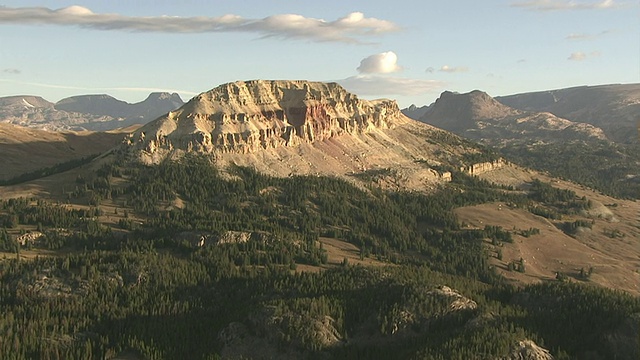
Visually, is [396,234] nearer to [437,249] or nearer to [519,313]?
[437,249]

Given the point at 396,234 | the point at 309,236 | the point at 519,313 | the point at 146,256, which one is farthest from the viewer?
the point at 396,234

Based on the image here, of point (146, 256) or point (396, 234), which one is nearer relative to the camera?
point (146, 256)

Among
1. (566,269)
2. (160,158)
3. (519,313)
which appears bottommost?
(566,269)

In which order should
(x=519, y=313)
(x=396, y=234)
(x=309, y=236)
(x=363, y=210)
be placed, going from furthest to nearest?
(x=363, y=210) → (x=396, y=234) → (x=309, y=236) → (x=519, y=313)

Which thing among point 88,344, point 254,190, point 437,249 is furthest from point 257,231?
point 88,344

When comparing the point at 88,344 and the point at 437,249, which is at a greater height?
the point at 88,344

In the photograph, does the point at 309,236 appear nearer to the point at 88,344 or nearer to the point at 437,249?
the point at 437,249

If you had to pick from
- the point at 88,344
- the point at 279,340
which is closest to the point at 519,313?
the point at 279,340
